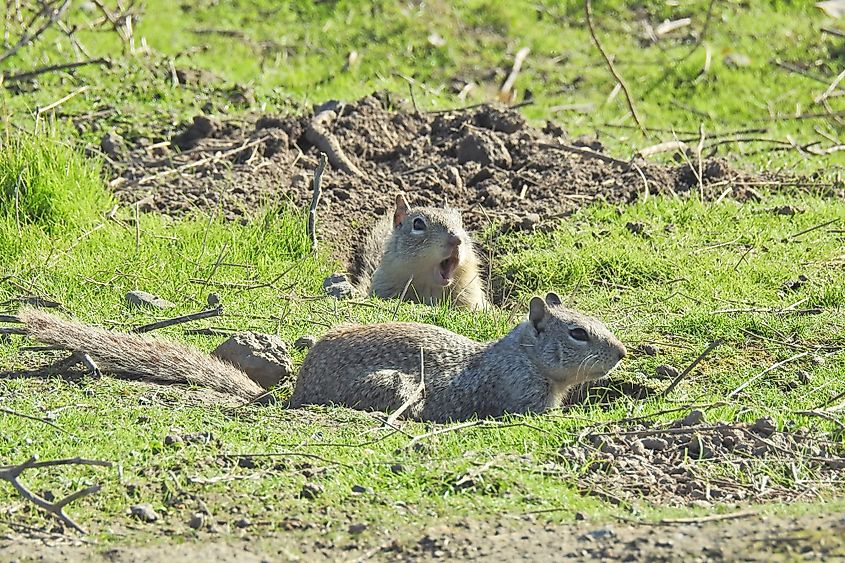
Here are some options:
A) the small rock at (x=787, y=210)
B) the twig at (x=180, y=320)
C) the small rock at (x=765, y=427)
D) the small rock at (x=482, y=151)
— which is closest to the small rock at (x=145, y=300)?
the twig at (x=180, y=320)

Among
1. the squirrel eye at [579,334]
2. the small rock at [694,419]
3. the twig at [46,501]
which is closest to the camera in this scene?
the twig at [46,501]

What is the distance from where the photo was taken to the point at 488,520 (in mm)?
3939

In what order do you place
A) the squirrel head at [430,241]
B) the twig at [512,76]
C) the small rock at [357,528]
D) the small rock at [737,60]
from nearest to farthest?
1. the small rock at [357,528]
2. the squirrel head at [430,241]
3. the twig at [512,76]
4. the small rock at [737,60]

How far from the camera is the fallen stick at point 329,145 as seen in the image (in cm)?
883

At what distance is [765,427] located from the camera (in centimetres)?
460

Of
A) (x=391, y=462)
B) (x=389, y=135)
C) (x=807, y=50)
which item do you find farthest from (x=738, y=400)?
(x=807, y=50)

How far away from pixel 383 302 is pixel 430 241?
29.8 inches

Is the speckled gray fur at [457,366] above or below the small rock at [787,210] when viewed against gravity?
above

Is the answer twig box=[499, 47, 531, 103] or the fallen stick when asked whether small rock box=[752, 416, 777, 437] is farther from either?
twig box=[499, 47, 531, 103]

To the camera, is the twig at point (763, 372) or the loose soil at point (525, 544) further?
the twig at point (763, 372)

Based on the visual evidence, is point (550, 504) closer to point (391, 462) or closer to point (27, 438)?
point (391, 462)

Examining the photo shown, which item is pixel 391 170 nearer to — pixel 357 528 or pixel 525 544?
pixel 357 528

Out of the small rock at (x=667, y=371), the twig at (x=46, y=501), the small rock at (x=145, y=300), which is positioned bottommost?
the small rock at (x=145, y=300)

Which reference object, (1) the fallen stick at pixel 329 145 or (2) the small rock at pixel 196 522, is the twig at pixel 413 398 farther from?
(1) the fallen stick at pixel 329 145
